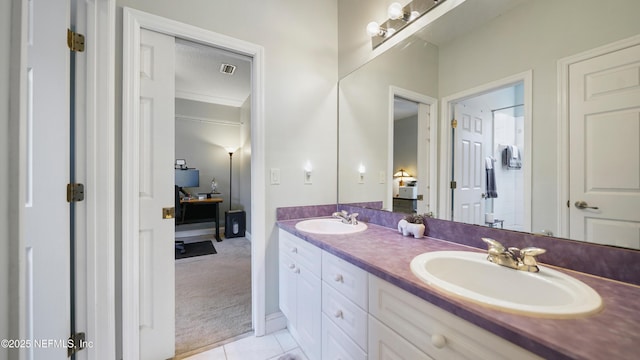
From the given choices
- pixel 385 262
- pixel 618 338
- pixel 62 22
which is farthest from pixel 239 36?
pixel 618 338

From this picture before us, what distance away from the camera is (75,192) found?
1183mm

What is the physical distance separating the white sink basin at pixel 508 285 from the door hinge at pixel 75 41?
1923 mm

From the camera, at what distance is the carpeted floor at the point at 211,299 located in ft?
5.69

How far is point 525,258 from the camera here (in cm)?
83

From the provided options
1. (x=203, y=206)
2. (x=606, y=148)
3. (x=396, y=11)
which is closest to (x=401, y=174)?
(x=606, y=148)

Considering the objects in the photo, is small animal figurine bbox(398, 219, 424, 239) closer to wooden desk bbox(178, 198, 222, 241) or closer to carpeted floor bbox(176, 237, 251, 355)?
carpeted floor bbox(176, 237, 251, 355)

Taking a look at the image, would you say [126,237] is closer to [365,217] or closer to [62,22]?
[62,22]

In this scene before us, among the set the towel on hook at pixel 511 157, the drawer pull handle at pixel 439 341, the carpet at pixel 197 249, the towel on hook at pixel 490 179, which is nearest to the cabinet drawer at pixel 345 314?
the drawer pull handle at pixel 439 341

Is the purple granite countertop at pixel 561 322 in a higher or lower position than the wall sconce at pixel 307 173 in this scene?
lower

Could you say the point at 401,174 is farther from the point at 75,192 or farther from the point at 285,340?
the point at 75,192

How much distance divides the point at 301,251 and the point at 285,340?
76 centimetres

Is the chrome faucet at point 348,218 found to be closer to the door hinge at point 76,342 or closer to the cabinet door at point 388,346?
the cabinet door at point 388,346

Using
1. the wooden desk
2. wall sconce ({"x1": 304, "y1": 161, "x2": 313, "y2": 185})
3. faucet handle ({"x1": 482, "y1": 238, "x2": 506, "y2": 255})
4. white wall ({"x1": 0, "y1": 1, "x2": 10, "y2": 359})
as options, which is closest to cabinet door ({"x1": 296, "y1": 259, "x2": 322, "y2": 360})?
wall sconce ({"x1": 304, "y1": 161, "x2": 313, "y2": 185})

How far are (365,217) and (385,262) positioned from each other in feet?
3.01
